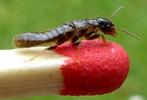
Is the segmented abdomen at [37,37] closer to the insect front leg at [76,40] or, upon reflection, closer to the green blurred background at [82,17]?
the insect front leg at [76,40]

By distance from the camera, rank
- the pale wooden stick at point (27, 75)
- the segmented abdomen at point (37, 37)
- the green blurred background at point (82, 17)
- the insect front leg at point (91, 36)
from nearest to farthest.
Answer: the pale wooden stick at point (27, 75), the segmented abdomen at point (37, 37), the insect front leg at point (91, 36), the green blurred background at point (82, 17)

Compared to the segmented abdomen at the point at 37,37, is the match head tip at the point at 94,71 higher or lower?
lower

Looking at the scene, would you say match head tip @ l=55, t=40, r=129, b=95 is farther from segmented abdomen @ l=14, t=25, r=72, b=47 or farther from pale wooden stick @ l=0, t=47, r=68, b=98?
segmented abdomen @ l=14, t=25, r=72, b=47

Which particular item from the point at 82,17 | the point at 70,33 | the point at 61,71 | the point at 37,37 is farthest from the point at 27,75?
the point at 82,17

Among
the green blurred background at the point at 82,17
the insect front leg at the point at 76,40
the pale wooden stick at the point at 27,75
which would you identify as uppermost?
the green blurred background at the point at 82,17

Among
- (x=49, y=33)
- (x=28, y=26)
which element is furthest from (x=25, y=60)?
(x=28, y=26)

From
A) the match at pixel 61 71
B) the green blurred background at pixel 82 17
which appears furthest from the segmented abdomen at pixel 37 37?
the green blurred background at pixel 82 17
